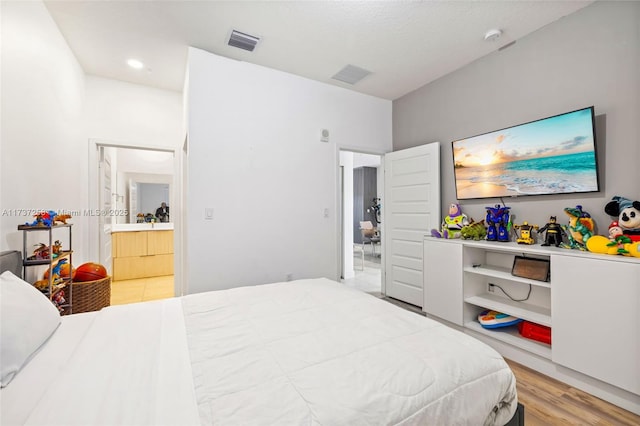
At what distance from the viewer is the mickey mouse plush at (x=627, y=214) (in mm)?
1860

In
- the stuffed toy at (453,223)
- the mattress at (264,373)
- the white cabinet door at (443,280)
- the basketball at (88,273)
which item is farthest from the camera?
the stuffed toy at (453,223)

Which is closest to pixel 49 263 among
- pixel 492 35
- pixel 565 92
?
pixel 492 35

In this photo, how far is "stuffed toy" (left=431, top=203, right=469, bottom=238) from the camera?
3010 mm

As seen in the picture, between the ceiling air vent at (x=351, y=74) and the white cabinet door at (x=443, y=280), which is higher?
the ceiling air vent at (x=351, y=74)

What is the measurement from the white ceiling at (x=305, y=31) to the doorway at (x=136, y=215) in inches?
45.5

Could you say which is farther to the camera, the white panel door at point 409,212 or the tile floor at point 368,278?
the tile floor at point 368,278

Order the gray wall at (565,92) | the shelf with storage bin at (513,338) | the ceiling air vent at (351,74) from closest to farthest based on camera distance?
the gray wall at (565,92)
the shelf with storage bin at (513,338)
the ceiling air vent at (351,74)

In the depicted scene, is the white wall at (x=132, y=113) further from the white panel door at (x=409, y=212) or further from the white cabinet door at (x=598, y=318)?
the white cabinet door at (x=598, y=318)

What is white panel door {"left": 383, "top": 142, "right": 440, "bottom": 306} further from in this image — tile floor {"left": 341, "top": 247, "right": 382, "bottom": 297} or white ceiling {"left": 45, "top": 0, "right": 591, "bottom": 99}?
white ceiling {"left": 45, "top": 0, "right": 591, "bottom": 99}

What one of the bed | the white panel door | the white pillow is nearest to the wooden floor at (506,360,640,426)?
the bed

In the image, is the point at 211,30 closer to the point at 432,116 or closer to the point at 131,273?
the point at 432,116

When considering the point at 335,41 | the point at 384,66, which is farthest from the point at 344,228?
the point at 335,41

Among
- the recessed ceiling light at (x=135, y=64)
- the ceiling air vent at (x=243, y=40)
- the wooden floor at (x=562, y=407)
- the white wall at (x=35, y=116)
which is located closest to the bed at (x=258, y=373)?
the wooden floor at (x=562, y=407)

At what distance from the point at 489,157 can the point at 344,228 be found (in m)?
2.82
